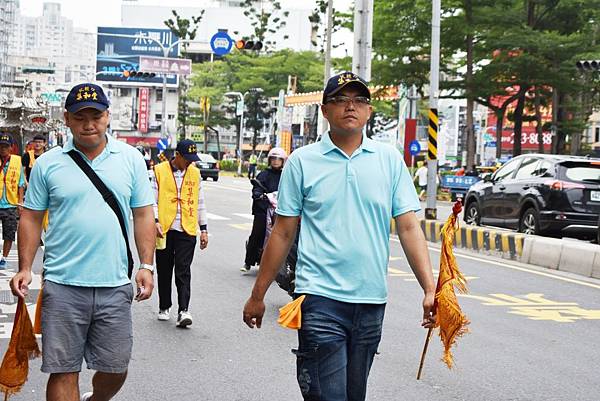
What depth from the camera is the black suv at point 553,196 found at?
57.2 feet

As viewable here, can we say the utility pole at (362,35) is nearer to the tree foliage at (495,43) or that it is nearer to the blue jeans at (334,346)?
the tree foliage at (495,43)

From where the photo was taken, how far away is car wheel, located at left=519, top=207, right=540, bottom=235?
58.4 ft

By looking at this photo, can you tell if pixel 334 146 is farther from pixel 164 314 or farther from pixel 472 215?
pixel 472 215

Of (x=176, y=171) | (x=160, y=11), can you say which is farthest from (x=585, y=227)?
(x=160, y=11)

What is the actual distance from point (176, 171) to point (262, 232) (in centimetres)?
380

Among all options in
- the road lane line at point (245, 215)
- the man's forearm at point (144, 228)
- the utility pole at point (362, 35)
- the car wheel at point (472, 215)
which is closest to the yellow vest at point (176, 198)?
the man's forearm at point (144, 228)

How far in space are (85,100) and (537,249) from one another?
460 inches

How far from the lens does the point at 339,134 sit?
452 centimetres

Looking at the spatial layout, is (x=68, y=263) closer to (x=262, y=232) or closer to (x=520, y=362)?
(x=520, y=362)

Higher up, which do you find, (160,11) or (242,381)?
(160,11)

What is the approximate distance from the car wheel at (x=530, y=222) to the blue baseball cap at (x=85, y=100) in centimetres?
1369

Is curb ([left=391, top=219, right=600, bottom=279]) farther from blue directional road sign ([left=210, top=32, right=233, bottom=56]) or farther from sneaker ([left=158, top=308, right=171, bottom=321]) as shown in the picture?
blue directional road sign ([left=210, top=32, right=233, bottom=56])

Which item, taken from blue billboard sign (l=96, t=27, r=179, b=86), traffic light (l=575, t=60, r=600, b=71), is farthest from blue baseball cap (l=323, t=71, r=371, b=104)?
blue billboard sign (l=96, t=27, r=179, b=86)

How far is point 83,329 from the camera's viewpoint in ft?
16.1
